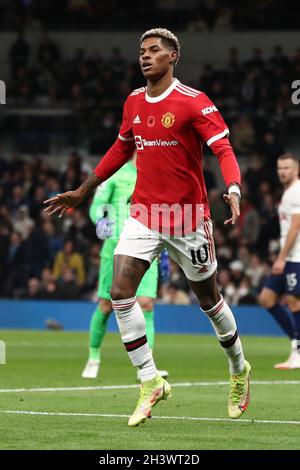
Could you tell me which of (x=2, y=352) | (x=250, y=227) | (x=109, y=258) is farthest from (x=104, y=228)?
(x=250, y=227)

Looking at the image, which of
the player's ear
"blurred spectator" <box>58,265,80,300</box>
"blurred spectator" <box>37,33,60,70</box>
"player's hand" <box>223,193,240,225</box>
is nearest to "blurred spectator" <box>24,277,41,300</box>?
"blurred spectator" <box>58,265,80,300</box>

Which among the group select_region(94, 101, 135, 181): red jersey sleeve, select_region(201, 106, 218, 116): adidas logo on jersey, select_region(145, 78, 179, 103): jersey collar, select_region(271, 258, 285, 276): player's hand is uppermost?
select_region(145, 78, 179, 103): jersey collar

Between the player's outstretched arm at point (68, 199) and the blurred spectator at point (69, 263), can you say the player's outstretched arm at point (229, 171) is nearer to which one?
the player's outstretched arm at point (68, 199)

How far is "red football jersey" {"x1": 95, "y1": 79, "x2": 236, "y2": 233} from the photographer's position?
8.64 m

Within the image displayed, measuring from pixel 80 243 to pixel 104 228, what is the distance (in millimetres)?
13031

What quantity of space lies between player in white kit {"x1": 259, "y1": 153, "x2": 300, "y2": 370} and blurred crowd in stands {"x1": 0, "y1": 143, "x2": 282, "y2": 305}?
8.19 meters

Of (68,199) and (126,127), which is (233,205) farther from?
(68,199)

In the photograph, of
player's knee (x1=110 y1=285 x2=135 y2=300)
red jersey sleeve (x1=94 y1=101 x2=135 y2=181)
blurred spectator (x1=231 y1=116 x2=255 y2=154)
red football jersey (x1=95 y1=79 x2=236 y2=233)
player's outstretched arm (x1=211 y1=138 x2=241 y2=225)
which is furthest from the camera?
blurred spectator (x1=231 y1=116 x2=255 y2=154)

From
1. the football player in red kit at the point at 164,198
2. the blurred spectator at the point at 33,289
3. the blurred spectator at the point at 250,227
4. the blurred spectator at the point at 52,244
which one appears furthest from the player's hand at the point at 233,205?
the blurred spectator at the point at 52,244

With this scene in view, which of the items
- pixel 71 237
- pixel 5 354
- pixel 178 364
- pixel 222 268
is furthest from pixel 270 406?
pixel 71 237

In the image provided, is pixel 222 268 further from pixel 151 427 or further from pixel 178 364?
pixel 151 427

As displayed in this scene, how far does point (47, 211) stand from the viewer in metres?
8.93

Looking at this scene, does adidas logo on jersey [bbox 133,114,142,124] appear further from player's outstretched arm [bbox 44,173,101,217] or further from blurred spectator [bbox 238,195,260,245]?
blurred spectator [bbox 238,195,260,245]

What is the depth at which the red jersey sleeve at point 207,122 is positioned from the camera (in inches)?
337
